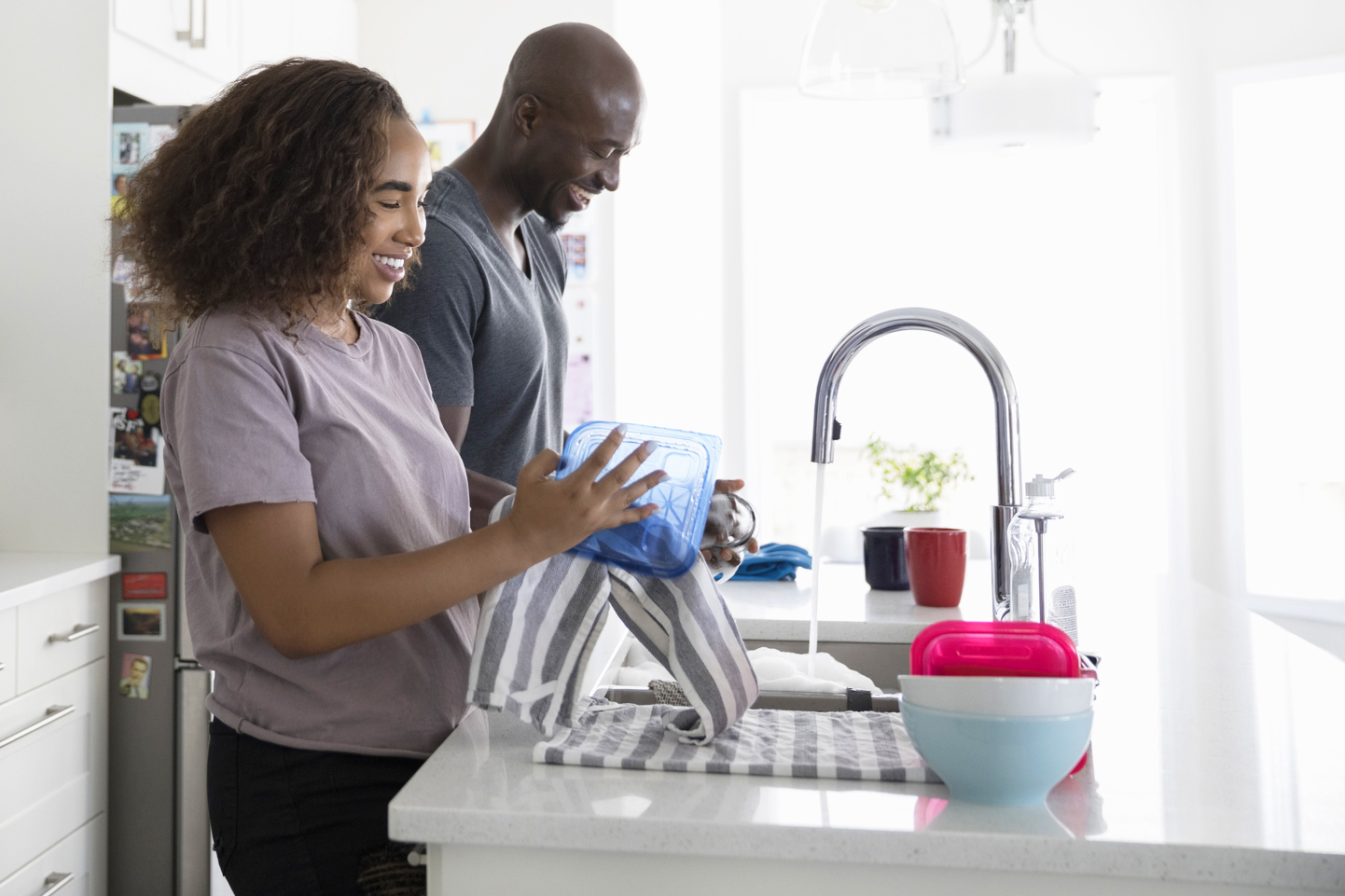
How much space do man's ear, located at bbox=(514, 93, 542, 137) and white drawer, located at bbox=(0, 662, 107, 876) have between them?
1.30 m

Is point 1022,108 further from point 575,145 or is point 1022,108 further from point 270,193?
point 270,193

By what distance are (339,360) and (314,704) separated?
277mm

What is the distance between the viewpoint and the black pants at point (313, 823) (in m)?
0.85

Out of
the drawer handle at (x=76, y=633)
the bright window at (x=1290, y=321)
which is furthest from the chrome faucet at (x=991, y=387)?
the bright window at (x=1290, y=321)

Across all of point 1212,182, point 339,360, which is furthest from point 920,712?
point 1212,182

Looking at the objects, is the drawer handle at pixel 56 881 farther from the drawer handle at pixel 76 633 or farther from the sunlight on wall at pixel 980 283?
the sunlight on wall at pixel 980 283

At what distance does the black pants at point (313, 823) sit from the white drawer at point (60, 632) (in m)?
1.25

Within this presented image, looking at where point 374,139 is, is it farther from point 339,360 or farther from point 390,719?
point 390,719

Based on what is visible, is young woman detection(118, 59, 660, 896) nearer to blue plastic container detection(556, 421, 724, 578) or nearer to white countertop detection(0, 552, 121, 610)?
blue plastic container detection(556, 421, 724, 578)

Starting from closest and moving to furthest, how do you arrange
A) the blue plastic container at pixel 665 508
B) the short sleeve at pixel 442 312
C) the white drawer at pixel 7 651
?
the blue plastic container at pixel 665 508 < the short sleeve at pixel 442 312 < the white drawer at pixel 7 651

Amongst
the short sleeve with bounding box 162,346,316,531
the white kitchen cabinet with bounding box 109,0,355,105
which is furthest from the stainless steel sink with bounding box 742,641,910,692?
the white kitchen cabinet with bounding box 109,0,355,105

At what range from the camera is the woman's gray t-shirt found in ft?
2.60

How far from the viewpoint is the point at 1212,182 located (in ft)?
12.2

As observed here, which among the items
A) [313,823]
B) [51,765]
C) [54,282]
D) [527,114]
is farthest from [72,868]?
[527,114]
